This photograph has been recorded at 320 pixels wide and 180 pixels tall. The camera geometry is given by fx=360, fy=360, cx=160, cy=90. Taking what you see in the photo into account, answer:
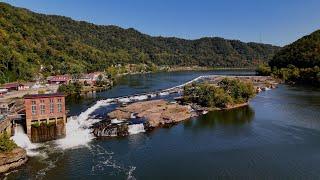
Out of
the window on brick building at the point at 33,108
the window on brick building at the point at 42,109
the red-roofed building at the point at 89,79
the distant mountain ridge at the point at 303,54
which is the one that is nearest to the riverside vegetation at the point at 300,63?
the distant mountain ridge at the point at 303,54

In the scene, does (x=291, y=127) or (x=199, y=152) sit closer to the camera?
(x=199, y=152)

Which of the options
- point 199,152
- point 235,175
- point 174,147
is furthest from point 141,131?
point 235,175

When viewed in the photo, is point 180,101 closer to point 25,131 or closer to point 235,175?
point 25,131

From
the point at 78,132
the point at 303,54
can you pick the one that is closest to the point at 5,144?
the point at 78,132

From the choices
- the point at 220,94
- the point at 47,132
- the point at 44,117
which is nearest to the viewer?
the point at 47,132

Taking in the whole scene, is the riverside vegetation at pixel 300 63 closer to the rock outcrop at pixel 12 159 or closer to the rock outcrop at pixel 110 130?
the rock outcrop at pixel 110 130

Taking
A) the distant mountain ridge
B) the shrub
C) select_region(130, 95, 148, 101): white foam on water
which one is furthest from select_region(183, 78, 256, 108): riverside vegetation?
the distant mountain ridge

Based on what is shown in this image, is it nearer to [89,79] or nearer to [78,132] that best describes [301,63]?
[89,79]
